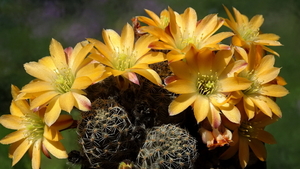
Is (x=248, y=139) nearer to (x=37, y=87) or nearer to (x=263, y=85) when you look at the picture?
(x=263, y=85)

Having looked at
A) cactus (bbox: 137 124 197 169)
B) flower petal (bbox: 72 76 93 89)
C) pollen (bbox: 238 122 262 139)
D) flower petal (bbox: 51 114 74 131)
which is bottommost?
pollen (bbox: 238 122 262 139)

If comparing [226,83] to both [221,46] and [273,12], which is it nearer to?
[221,46]

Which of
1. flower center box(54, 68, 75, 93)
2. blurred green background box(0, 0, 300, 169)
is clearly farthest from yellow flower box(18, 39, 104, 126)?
blurred green background box(0, 0, 300, 169)

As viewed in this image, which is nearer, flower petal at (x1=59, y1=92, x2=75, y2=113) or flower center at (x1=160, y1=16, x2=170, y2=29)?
flower petal at (x1=59, y1=92, x2=75, y2=113)

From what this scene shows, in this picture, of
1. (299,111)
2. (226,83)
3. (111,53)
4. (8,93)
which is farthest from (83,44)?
(299,111)

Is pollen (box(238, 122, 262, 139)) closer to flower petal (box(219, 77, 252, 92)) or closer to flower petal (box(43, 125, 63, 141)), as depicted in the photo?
flower petal (box(219, 77, 252, 92))

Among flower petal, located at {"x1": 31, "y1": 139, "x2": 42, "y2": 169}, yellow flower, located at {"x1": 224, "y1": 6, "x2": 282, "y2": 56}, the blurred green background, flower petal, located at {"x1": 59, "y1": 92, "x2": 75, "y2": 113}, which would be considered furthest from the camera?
the blurred green background

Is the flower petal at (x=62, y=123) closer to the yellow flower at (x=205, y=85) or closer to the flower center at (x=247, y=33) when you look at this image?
the yellow flower at (x=205, y=85)
